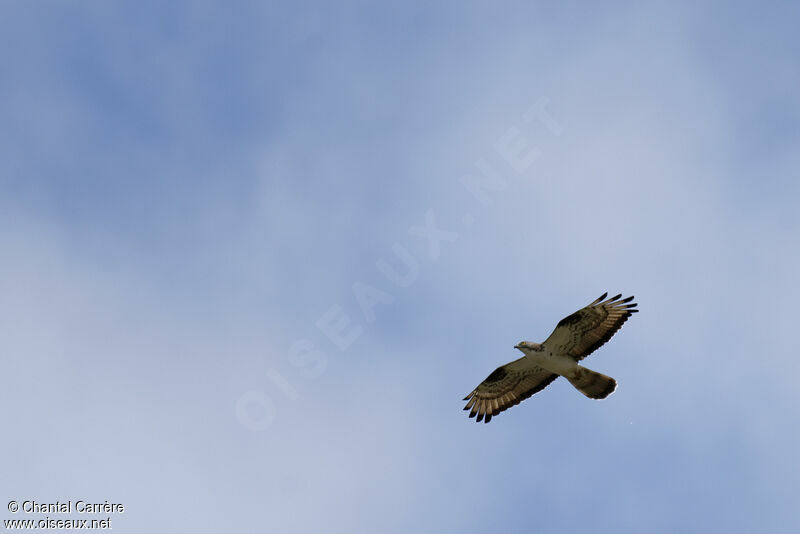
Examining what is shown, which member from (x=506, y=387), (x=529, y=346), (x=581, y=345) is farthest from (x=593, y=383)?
(x=506, y=387)

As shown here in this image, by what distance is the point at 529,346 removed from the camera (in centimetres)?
1806

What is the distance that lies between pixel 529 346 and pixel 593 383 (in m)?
1.57

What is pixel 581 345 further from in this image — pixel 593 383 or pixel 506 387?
pixel 506 387

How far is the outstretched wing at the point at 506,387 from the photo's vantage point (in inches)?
744

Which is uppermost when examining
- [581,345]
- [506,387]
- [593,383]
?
[506,387]

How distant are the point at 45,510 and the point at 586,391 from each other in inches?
469

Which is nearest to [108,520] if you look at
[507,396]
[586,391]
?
Result: [507,396]

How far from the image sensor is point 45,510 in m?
17.6

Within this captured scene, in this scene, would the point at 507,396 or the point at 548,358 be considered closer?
the point at 548,358

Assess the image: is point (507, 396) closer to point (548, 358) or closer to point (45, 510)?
point (548, 358)

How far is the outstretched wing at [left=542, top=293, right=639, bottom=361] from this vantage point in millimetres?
17625

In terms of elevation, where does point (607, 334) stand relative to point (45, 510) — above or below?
below

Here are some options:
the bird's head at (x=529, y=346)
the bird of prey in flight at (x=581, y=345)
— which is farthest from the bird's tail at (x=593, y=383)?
the bird's head at (x=529, y=346)

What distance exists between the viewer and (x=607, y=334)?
17.8m
